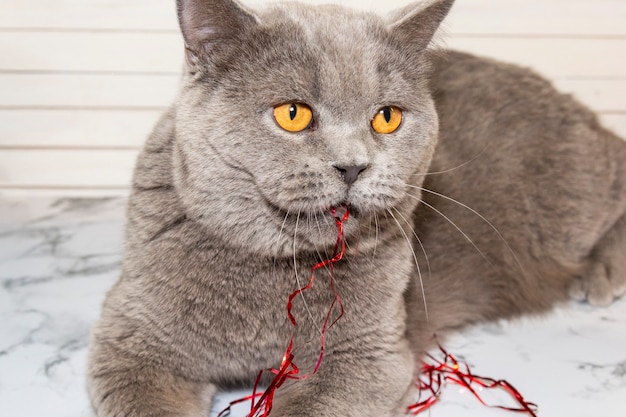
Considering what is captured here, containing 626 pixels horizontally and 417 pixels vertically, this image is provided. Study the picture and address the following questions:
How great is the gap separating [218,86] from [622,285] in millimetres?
1184

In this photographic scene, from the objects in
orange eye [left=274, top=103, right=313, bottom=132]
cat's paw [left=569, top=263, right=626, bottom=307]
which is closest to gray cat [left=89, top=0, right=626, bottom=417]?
orange eye [left=274, top=103, right=313, bottom=132]

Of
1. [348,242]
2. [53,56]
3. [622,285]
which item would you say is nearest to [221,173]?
[348,242]

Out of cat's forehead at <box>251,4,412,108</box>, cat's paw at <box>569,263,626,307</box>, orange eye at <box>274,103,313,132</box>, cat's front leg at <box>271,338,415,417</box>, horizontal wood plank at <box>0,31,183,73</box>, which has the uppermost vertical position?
cat's forehead at <box>251,4,412,108</box>

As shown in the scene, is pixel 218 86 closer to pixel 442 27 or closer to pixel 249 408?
pixel 442 27

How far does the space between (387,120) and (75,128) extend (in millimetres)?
1470

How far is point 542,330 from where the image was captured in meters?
1.76

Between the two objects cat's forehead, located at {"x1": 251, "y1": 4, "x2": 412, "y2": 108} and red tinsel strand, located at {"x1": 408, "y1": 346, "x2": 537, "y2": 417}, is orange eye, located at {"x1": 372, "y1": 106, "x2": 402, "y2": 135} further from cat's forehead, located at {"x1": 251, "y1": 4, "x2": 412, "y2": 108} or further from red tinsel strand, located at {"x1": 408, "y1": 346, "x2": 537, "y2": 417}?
red tinsel strand, located at {"x1": 408, "y1": 346, "x2": 537, "y2": 417}

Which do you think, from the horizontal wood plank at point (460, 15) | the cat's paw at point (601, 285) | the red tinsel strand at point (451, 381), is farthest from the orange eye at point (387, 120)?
the horizontal wood plank at point (460, 15)

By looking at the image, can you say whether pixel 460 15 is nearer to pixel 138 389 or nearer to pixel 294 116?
pixel 294 116

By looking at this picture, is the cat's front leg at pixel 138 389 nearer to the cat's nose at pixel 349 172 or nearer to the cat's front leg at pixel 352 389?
the cat's front leg at pixel 352 389

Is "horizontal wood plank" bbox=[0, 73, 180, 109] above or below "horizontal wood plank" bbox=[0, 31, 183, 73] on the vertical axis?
below

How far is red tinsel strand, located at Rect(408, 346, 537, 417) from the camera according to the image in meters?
1.45

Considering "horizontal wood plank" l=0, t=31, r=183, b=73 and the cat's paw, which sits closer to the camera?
the cat's paw

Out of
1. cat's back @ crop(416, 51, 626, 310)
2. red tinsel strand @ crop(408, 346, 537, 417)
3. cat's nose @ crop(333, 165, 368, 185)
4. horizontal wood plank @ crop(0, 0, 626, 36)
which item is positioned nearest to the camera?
cat's nose @ crop(333, 165, 368, 185)
